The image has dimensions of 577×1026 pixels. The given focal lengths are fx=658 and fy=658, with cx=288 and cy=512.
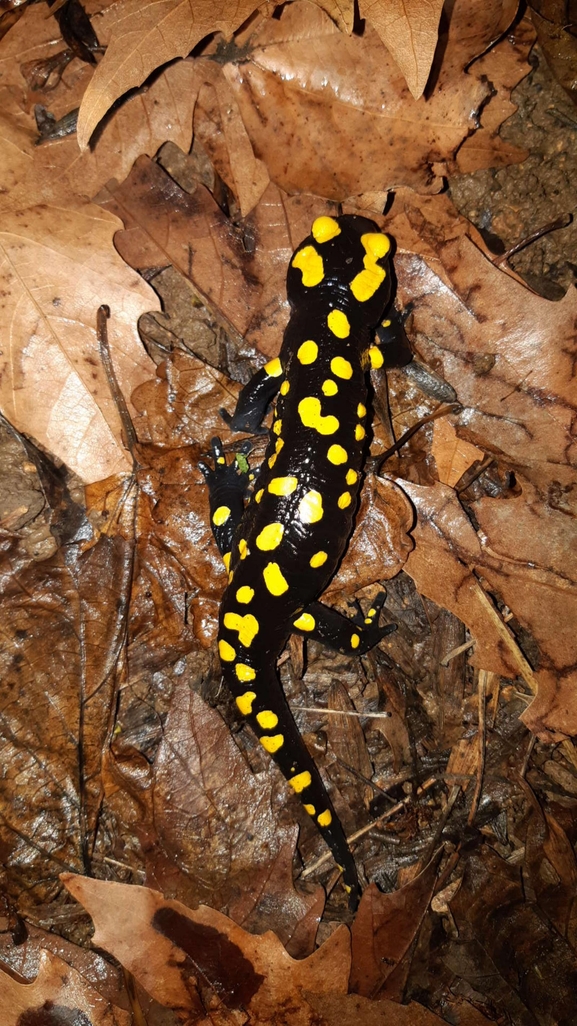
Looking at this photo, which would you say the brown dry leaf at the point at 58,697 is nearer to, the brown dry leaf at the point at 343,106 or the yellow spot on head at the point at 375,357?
the yellow spot on head at the point at 375,357

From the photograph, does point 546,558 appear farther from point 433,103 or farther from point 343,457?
point 433,103

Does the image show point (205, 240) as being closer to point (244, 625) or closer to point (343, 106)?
point (343, 106)

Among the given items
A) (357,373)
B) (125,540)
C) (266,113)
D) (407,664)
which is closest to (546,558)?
(407,664)

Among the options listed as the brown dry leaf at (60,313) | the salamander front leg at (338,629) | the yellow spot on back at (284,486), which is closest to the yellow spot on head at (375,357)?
the yellow spot on back at (284,486)

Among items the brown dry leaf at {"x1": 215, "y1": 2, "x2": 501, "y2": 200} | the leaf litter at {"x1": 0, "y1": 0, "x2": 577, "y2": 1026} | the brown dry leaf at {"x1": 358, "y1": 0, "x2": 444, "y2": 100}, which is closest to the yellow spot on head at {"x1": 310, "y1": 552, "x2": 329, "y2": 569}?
Result: the leaf litter at {"x1": 0, "y1": 0, "x2": 577, "y2": 1026}

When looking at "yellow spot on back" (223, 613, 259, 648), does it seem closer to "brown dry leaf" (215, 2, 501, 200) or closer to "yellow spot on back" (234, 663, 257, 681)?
"yellow spot on back" (234, 663, 257, 681)

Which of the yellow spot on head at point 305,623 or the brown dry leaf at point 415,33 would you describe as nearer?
the brown dry leaf at point 415,33
